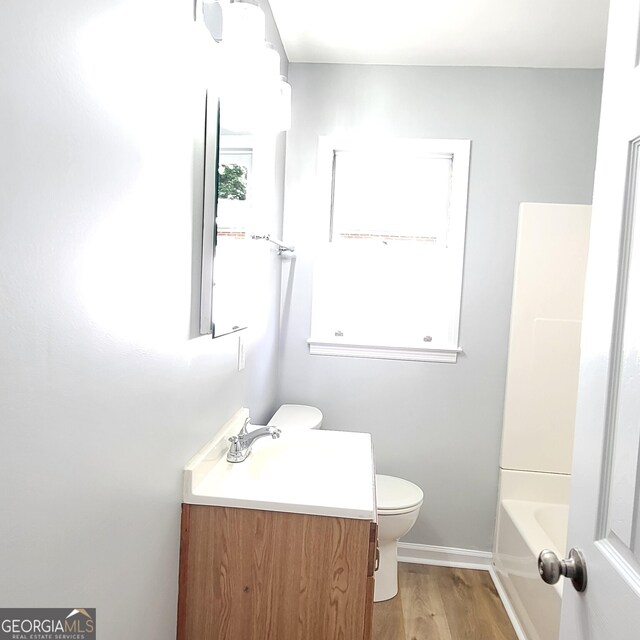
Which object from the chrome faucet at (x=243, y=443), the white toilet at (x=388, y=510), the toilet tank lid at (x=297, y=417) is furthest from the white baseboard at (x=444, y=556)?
the chrome faucet at (x=243, y=443)

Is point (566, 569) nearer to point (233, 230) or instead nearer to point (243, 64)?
point (233, 230)

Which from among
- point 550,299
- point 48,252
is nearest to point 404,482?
point 550,299

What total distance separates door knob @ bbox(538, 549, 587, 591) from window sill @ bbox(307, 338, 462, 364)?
6.06 feet

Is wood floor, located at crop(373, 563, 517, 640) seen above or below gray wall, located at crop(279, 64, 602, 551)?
below

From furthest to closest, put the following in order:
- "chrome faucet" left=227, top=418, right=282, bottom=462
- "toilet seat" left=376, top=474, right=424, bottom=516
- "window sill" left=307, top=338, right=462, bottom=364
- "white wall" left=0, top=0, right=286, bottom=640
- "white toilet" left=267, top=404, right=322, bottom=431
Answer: "window sill" left=307, top=338, right=462, bottom=364 → "white toilet" left=267, top=404, right=322, bottom=431 → "toilet seat" left=376, top=474, right=424, bottom=516 → "chrome faucet" left=227, top=418, right=282, bottom=462 → "white wall" left=0, top=0, right=286, bottom=640

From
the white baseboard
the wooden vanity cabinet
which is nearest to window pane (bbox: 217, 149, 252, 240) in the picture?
the wooden vanity cabinet

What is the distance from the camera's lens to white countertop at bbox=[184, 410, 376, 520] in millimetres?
1326

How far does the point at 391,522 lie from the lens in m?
2.22

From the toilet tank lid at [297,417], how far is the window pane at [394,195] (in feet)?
3.14

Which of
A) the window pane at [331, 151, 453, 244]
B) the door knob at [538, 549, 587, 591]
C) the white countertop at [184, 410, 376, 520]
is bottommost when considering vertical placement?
the white countertop at [184, 410, 376, 520]

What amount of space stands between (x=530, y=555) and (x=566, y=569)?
1.46m

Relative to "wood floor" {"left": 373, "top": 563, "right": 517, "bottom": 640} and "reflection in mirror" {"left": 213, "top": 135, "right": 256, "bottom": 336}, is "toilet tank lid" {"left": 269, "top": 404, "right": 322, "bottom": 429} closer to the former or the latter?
"reflection in mirror" {"left": 213, "top": 135, "right": 256, "bottom": 336}

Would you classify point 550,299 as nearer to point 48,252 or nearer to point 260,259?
point 260,259

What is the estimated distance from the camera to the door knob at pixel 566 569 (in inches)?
32.1
